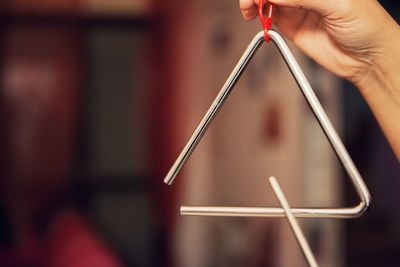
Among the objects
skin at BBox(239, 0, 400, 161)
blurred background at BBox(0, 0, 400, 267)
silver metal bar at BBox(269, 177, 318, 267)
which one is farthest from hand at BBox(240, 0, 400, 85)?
blurred background at BBox(0, 0, 400, 267)

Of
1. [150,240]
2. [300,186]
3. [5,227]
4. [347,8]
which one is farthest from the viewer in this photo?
[150,240]

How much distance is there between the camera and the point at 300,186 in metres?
1.79

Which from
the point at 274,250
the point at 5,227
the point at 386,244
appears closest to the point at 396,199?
the point at 386,244

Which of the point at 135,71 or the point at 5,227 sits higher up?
the point at 135,71

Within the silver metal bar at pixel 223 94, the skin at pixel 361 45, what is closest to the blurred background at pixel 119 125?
the skin at pixel 361 45

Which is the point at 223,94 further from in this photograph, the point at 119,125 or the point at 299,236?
the point at 119,125

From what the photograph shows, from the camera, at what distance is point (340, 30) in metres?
0.66

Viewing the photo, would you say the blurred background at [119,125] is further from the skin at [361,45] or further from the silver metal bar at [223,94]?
the silver metal bar at [223,94]

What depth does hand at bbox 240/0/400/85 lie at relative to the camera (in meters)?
0.63

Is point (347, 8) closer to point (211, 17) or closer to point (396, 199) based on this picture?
point (396, 199)

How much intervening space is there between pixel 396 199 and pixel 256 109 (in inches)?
24.9

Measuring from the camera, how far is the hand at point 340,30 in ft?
2.08

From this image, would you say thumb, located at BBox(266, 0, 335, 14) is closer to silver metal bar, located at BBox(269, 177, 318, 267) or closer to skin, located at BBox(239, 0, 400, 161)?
skin, located at BBox(239, 0, 400, 161)

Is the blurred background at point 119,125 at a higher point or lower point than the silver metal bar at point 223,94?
lower
